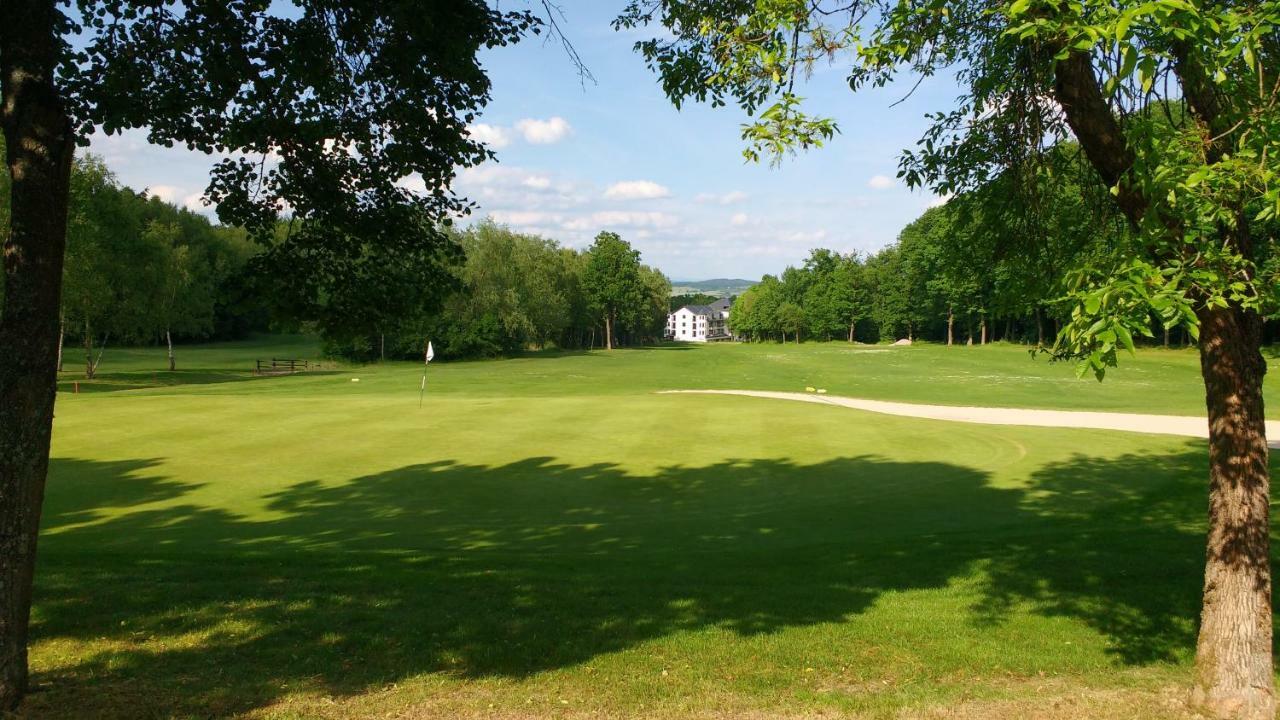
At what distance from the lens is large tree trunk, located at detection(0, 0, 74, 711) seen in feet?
16.2

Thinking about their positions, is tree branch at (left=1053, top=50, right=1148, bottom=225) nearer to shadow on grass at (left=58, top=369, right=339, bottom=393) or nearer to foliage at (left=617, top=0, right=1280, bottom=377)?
foliage at (left=617, top=0, right=1280, bottom=377)

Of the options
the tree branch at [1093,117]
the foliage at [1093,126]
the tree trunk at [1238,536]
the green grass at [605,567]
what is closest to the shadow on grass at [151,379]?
the green grass at [605,567]

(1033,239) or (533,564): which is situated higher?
(1033,239)

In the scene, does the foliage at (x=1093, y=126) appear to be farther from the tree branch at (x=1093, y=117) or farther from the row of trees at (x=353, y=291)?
the row of trees at (x=353, y=291)

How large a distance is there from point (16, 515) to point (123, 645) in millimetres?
1685

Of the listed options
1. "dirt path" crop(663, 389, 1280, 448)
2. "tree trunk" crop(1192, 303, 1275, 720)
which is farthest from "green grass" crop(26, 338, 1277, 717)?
"dirt path" crop(663, 389, 1280, 448)

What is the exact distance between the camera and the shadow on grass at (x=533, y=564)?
621cm

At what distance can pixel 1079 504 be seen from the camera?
13.4 metres

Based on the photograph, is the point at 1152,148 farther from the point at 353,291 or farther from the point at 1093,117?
the point at 353,291

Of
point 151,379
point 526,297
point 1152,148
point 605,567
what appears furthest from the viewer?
point 526,297

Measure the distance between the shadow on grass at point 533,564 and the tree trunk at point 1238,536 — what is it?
1144 mm

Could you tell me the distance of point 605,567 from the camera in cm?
934

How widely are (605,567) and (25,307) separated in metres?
6.25

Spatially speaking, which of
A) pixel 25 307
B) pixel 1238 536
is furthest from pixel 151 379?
pixel 1238 536
